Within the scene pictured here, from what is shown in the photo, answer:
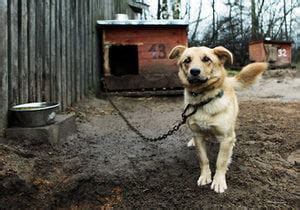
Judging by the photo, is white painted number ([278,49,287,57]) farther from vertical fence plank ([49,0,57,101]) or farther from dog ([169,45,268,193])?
dog ([169,45,268,193])

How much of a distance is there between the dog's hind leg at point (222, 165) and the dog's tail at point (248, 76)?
30.4 inches

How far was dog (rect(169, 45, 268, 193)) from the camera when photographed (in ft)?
8.64

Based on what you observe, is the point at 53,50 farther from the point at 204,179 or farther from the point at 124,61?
the point at 124,61

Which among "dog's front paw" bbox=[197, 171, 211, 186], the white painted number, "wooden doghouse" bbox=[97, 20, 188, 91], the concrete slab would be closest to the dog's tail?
"dog's front paw" bbox=[197, 171, 211, 186]

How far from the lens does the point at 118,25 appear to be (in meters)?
6.32

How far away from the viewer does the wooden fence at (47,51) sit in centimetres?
332

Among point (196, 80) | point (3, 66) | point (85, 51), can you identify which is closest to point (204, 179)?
point (196, 80)

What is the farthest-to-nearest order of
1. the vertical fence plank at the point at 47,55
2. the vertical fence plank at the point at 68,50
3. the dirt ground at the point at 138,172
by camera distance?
the vertical fence plank at the point at 68,50
the vertical fence plank at the point at 47,55
the dirt ground at the point at 138,172

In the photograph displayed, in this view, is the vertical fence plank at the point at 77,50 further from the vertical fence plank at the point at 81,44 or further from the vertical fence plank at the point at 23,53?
the vertical fence plank at the point at 23,53

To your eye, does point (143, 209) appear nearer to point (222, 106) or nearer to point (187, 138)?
point (222, 106)

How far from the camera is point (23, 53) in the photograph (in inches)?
142

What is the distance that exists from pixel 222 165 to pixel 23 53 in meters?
2.44

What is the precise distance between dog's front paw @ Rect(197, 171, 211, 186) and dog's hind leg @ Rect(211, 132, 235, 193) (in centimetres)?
6

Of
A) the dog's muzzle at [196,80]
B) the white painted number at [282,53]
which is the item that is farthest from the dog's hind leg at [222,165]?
the white painted number at [282,53]
